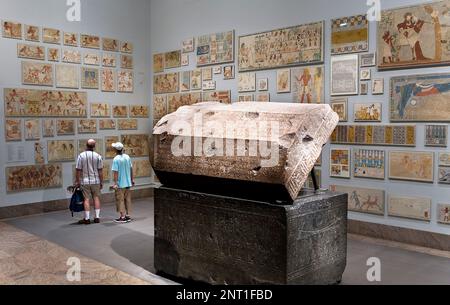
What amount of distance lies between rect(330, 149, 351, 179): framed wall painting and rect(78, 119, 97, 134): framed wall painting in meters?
5.02

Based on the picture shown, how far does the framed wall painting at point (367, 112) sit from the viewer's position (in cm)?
664

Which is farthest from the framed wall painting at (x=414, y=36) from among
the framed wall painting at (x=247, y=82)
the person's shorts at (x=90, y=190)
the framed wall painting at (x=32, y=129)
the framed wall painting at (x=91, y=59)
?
the framed wall painting at (x=32, y=129)

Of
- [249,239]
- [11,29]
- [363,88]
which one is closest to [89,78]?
[11,29]

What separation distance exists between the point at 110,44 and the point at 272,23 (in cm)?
374

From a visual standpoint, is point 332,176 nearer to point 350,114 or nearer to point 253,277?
point 350,114

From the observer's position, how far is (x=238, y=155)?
4207 mm

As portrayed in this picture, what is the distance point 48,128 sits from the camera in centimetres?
862

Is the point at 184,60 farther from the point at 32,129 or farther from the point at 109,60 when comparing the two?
the point at 32,129

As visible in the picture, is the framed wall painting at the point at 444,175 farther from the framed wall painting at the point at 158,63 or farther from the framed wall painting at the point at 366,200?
the framed wall painting at the point at 158,63

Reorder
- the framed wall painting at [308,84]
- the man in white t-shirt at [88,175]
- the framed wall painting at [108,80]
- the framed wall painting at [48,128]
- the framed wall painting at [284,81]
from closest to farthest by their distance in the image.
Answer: the framed wall painting at [308,84] < the man in white t-shirt at [88,175] < the framed wall painting at [284,81] < the framed wall painting at [48,128] < the framed wall painting at [108,80]

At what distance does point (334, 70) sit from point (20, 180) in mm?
5963

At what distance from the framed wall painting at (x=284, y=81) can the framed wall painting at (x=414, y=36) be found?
1621mm

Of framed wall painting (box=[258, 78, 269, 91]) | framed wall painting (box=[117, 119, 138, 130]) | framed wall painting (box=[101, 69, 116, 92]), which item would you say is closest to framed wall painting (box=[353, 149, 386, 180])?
framed wall painting (box=[258, 78, 269, 91])

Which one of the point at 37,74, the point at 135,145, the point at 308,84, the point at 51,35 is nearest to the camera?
the point at 308,84
